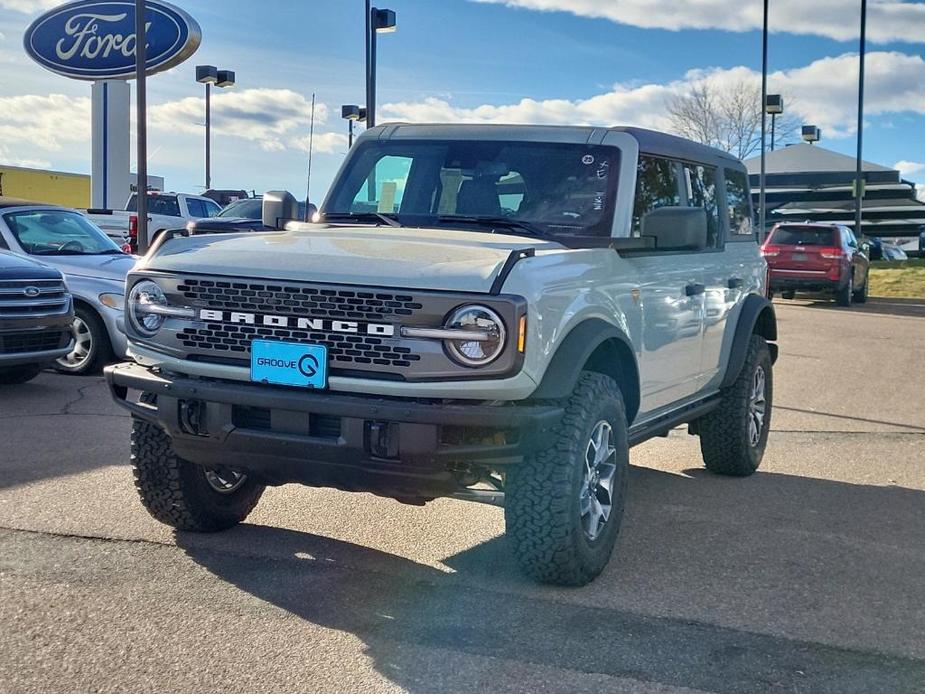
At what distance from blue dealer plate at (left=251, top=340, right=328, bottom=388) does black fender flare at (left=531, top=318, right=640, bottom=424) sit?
0.81 meters

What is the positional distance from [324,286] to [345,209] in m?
1.74

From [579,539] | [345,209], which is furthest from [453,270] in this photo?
[345,209]

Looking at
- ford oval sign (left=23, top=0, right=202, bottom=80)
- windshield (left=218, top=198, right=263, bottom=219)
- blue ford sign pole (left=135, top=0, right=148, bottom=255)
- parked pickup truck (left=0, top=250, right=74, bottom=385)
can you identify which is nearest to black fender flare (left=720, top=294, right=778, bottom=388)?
parked pickup truck (left=0, top=250, right=74, bottom=385)

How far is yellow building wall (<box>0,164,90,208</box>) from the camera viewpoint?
40344 millimetres

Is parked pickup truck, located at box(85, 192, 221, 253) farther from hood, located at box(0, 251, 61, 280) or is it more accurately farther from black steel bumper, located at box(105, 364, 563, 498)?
black steel bumper, located at box(105, 364, 563, 498)

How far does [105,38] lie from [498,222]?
2454 centimetres

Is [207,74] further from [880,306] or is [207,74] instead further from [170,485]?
[170,485]

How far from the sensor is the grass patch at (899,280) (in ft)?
90.1

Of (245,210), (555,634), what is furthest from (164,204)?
(555,634)

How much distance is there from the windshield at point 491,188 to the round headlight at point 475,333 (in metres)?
1.20

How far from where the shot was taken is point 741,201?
7.16 meters

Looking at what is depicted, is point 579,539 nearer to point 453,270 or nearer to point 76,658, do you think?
point 453,270

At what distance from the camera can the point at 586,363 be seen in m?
4.68

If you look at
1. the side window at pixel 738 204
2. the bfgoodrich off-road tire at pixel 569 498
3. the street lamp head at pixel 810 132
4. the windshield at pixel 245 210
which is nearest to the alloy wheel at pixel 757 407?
the side window at pixel 738 204
